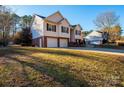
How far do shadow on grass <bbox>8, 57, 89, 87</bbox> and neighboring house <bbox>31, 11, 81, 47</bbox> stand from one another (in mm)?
11830

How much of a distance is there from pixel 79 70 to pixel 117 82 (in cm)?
164

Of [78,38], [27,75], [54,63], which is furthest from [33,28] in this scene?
[27,75]

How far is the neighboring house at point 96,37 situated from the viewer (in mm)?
37350

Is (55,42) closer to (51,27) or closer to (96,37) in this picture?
(51,27)

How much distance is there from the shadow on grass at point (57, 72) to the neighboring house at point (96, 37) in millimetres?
29427

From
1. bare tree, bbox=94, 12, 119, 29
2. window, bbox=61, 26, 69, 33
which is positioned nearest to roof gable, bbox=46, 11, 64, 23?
window, bbox=61, 26, 69, 33

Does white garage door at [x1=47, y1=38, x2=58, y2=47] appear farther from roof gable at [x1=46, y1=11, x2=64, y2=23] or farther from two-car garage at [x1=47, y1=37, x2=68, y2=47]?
roof gable at [x1=46, y1=11, x2=64, y2=23]

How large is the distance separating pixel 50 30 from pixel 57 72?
14.3 m

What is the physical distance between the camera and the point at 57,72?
7363 millimetres
